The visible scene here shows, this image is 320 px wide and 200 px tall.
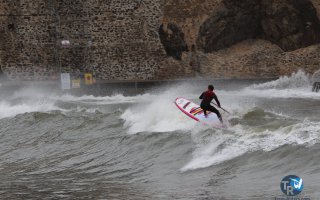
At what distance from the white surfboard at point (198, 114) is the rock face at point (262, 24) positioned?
1280 cm

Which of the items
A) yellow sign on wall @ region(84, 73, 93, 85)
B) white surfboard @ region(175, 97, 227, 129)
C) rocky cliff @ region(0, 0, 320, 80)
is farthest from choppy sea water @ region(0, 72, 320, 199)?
rocky cliff @ region(0, 0, 320, 80)

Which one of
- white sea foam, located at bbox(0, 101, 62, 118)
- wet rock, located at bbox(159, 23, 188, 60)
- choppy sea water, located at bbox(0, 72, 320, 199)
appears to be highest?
wet rock, located at bbox(159, 23, 188, 60)

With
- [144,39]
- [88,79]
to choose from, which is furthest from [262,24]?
[88,79]

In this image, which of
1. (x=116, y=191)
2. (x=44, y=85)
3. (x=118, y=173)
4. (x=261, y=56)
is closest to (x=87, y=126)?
(x=118, y=173)

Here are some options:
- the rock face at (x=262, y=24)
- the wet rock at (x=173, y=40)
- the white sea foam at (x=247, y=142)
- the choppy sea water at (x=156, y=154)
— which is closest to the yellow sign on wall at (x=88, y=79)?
the wet rock at (x=173, y=40)

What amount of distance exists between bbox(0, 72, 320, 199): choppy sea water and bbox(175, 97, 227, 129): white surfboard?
18cm

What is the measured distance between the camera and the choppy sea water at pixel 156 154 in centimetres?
969

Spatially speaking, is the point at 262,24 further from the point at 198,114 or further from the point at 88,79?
the point at 198,114

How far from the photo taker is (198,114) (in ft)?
49.5

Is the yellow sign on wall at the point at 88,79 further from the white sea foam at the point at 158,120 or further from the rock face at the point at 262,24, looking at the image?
the white sea foam at the point at 158,120

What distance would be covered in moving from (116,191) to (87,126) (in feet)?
26.0

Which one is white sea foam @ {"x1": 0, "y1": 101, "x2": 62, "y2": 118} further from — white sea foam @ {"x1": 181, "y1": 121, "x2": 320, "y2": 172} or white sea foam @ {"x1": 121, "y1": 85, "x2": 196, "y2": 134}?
white sea foam @ {"x1": 181, "y1": 121, "x2": 320, "y2": 172}

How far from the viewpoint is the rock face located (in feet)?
95.5

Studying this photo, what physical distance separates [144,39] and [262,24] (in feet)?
17.4
